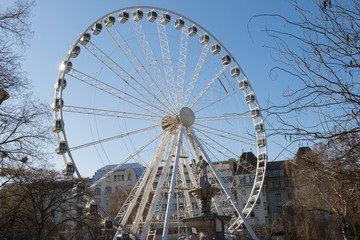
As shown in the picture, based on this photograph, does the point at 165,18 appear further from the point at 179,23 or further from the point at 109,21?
the point at 109,21

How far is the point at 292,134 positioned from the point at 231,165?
68.4 meters

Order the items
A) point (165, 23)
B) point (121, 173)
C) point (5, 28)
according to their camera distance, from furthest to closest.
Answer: point (121, 173), point (165, 23), point (5, 28)

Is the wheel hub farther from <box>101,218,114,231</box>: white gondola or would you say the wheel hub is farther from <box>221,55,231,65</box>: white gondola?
<box>101,218,114,231</box>: white gondola

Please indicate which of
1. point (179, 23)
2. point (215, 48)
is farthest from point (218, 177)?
point (179, 23)

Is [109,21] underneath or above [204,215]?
above

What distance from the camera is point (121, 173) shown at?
83188 mm

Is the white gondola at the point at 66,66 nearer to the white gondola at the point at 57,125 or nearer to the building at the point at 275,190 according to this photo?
the white gondola at the point at 57,125

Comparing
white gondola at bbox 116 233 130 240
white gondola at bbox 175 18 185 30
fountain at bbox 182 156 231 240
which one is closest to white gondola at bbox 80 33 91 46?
white gondola at bbox 175 18 185 30

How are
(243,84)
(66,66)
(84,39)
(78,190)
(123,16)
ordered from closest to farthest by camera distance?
(78,190), (66,66), (84,39), (123,16), (243,84)

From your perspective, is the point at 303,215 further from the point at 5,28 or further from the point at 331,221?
the point at 5,28

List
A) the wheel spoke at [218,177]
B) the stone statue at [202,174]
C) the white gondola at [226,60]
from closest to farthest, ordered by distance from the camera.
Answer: the stone statue at [202,174] < the wheel spoke at [218,177] < the white gondola at [226,60]

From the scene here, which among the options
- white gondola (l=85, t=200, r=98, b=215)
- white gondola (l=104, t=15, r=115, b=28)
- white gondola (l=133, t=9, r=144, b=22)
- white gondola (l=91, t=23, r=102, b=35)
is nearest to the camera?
white gondola (l=85, t=200, r=98, b=215)

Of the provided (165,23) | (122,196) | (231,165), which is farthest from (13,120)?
(231,165)

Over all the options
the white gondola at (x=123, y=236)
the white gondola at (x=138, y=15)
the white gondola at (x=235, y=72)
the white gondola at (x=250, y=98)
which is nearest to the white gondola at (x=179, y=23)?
the white gondola at (x=138, y=15)
